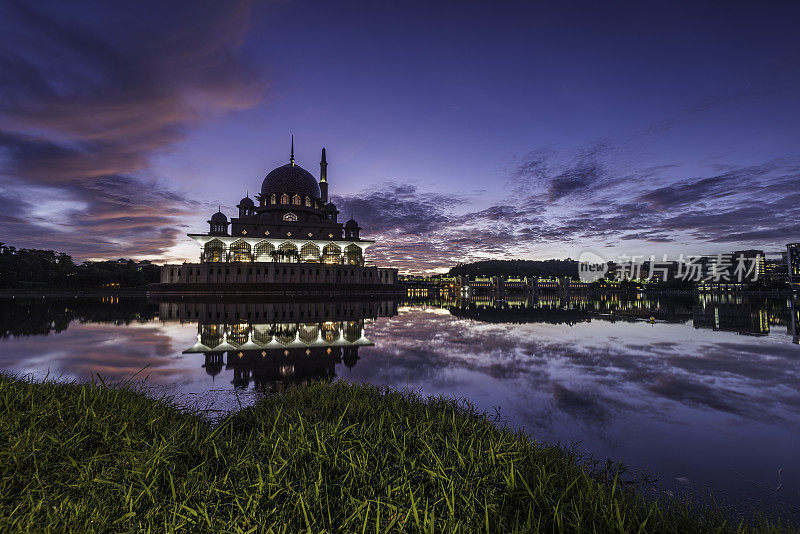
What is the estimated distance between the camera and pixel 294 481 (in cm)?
434

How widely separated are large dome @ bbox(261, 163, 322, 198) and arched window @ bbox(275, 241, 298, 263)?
1620 centimetres

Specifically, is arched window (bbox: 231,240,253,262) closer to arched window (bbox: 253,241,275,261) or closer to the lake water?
arched window (bbox: 253,241,275,261)

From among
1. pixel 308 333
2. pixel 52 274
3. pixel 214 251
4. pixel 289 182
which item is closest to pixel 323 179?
pixel 289 182

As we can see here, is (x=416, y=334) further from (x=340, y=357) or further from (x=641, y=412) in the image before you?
(x=641, y=412)

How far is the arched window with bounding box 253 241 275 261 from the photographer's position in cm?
8325

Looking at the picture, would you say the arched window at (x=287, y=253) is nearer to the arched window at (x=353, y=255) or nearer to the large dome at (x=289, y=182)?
the arched window at (x=353, y=255)

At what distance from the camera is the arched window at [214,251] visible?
265 ft

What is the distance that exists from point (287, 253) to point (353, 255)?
54.0ft

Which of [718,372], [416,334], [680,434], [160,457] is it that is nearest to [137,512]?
[160,457]

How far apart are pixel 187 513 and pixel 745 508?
281 inches

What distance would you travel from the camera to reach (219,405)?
28.5 ft

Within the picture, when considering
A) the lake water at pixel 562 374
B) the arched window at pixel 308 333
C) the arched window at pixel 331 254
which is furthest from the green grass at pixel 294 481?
the arched window at pixel 331 254

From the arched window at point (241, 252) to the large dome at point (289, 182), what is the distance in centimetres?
1737

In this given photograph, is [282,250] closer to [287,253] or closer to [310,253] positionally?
[287,253]
